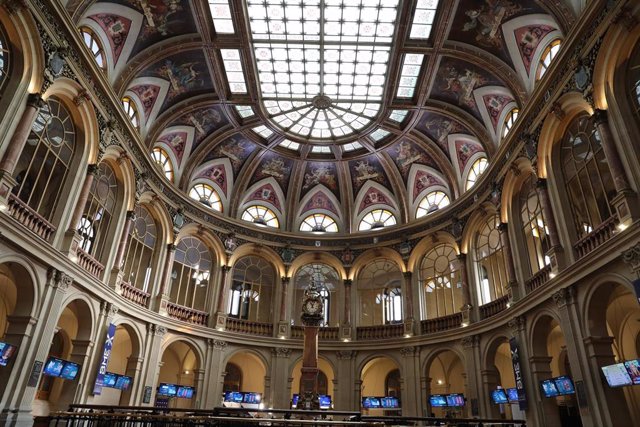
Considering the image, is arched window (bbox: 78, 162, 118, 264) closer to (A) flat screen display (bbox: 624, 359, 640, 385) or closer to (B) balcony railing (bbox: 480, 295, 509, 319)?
(B) balcony railing (bbox: 480, 295, 509, 319)

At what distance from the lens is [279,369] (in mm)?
24953

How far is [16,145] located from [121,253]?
7456mm

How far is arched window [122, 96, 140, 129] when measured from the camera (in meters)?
20.3

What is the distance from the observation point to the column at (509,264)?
18.9m

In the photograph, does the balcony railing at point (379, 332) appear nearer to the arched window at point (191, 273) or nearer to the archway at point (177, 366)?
the arched window at point (191, 273)

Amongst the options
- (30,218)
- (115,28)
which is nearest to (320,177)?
(115,28)

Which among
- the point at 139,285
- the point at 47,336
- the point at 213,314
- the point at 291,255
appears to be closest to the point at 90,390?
the point at 47,336

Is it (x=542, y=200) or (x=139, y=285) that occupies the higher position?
(x=542, y=200)

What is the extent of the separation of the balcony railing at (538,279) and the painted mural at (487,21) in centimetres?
876

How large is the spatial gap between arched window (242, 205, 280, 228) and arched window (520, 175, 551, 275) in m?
15.6

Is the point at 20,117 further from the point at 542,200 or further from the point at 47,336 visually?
the point at 542,200

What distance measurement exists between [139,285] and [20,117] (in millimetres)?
10848

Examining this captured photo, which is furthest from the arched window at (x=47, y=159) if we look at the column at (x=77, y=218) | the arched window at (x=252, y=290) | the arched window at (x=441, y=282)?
the arched window at (x=441, y=282)

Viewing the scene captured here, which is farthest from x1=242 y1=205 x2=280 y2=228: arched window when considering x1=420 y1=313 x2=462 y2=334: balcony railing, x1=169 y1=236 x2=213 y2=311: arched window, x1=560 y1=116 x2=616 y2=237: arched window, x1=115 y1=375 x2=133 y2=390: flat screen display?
x1=560 y1=116 x2=616 y2=237: arched window
